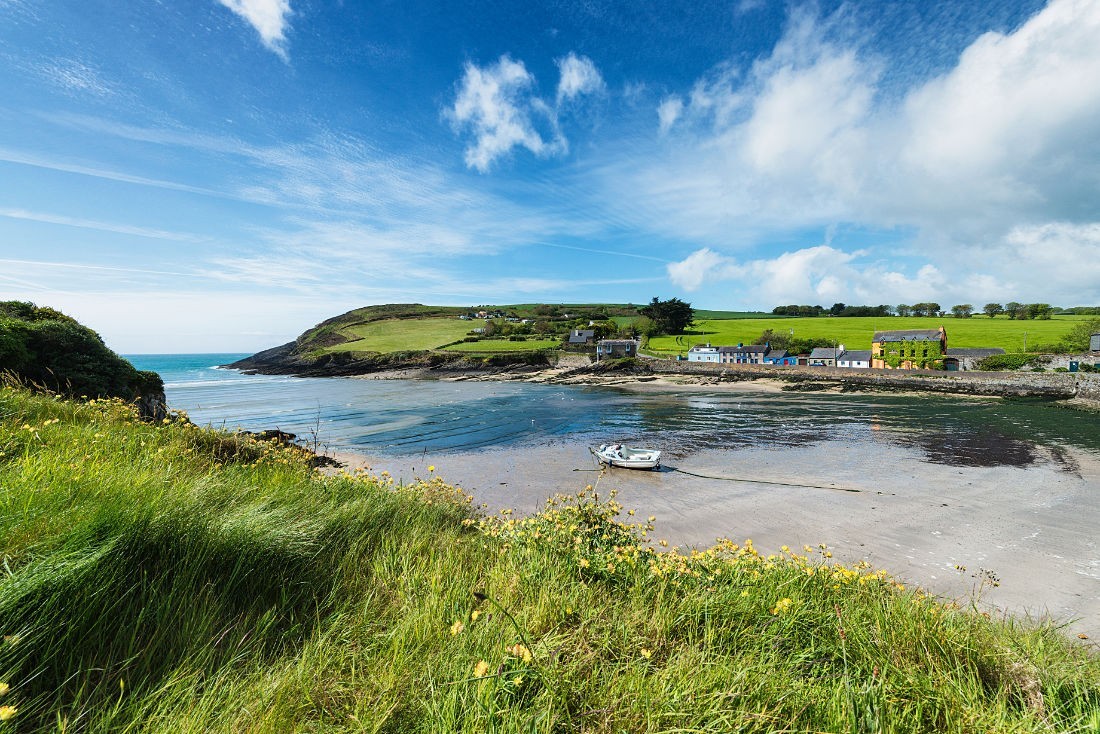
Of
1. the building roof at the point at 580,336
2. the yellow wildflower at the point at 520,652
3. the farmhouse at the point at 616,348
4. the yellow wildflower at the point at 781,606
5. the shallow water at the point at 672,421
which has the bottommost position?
the shallow water at the point at 672,421

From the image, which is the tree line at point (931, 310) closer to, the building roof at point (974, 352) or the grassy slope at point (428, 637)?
the building roof at point (974, 352)

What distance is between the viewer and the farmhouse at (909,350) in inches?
2751

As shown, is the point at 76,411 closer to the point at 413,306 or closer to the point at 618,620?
the point at 618,620

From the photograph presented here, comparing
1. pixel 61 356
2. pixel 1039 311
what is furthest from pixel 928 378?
pixel 1039 311

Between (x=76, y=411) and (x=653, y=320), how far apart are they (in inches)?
4747

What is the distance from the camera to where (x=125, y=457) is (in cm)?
543

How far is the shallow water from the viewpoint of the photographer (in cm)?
2744

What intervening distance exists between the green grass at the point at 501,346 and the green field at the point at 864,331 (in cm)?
2655

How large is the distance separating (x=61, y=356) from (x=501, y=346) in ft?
278

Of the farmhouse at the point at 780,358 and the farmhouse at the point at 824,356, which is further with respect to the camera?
the farmhouse at the point at 780,358

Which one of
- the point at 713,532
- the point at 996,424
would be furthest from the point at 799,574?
the point at 996,424

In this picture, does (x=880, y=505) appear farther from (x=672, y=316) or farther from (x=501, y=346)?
(x=672, y=316)

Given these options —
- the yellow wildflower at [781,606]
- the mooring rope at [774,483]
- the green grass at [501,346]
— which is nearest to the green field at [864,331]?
the green grass at [501,346]

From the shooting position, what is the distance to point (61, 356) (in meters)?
16.6
